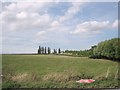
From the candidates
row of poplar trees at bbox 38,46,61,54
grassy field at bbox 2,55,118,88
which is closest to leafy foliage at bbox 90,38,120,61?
grassy field at bbox 2,55,118,88

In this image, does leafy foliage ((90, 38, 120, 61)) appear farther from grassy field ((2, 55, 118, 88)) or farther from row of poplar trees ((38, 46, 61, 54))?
row of poplar trees ((38, 46, 61, 54))

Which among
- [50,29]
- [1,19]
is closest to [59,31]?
[50,29]

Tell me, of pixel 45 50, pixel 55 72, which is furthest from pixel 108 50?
pixel 45 50

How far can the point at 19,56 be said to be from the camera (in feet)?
21.6

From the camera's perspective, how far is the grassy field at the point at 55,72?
6637mm

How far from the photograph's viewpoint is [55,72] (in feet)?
21.9

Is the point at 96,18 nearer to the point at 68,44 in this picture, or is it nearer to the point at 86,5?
the point at 86,5

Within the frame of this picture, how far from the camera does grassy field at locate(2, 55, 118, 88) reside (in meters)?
6.64

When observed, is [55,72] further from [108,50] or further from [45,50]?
[108,50]

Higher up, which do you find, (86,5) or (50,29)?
(86,5)

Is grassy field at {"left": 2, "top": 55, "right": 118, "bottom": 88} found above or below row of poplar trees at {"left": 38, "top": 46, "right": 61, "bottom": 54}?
below

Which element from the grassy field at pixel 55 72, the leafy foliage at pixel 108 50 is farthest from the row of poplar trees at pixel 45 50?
the leafy foliage at pixel 108 50

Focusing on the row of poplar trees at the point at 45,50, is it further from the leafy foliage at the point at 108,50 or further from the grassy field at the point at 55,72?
the leafy foliage at the point at 108,50

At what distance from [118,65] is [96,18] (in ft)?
3.54
